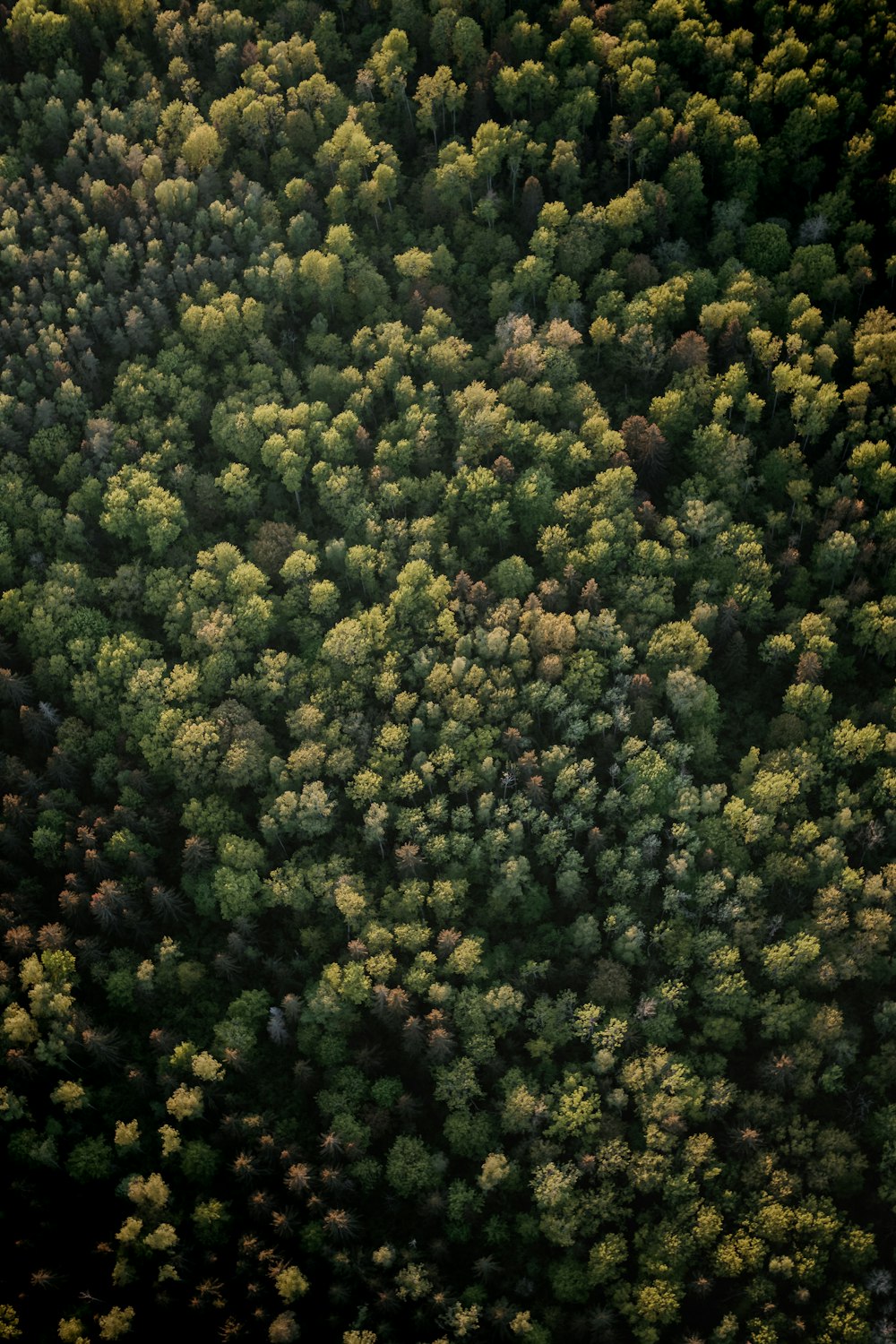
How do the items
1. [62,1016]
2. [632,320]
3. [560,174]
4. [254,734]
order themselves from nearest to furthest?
[62,1016], [254,734], [632,320], [560,174]

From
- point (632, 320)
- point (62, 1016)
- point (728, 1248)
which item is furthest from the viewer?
point (632, 320)

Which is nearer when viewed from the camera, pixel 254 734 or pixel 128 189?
pixel 254 734

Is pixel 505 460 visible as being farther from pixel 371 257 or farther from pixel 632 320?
pixel 371 257

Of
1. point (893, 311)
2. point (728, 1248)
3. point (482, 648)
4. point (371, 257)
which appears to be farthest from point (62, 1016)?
point (893, 311)

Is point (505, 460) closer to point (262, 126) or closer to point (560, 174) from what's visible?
point (560, 174)

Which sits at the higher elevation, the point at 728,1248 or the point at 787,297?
the point at 787,297

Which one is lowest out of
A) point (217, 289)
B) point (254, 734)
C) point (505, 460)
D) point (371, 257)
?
point (254, 734)
